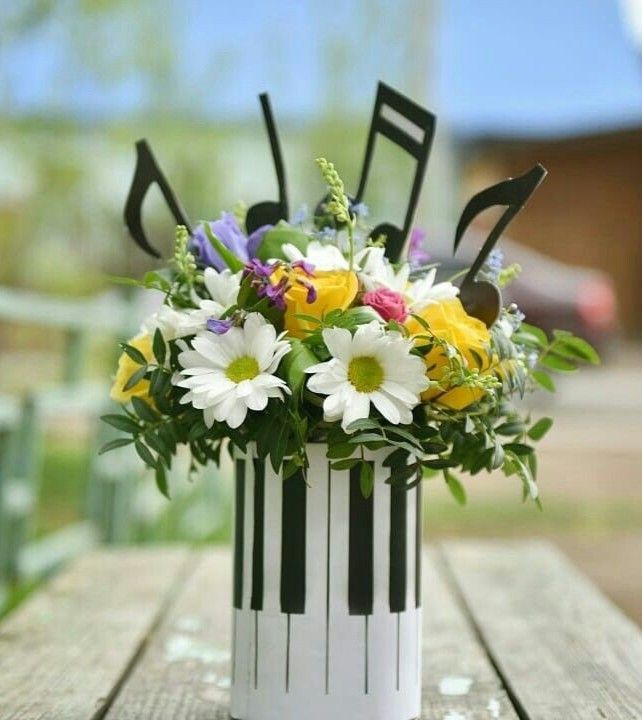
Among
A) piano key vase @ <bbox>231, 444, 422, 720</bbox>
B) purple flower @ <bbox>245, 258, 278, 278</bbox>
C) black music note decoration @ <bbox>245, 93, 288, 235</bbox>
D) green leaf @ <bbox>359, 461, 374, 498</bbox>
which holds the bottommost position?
piano key vase @ <bbox>231, 444, 422, 720</bbox>

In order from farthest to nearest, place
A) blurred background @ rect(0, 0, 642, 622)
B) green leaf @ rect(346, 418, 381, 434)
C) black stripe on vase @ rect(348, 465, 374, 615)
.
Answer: blurred background @ rect(0, 0, 642, 622) → black stripe on vase @ rect(348, 465, 374, 615) → green leaf @ rect(346, 418, 381, 434)

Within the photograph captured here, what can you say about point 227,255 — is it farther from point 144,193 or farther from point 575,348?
point 575,348

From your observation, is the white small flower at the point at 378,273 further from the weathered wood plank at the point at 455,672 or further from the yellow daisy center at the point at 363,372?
the weathered wood plank at the point at 455,672

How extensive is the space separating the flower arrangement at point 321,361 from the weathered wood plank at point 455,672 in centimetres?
24

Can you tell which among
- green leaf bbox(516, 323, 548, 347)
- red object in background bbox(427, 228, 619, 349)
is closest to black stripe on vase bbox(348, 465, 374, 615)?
green leaf bbox(516, 323, 548, 347)

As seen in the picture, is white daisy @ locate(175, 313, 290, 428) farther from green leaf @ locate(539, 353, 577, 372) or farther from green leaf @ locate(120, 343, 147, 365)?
green leaf @ locate(539, 353, 577, 372)

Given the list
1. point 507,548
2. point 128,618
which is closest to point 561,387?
point 507,548

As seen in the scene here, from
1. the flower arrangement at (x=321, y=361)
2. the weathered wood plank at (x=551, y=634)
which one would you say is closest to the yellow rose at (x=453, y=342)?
the flower arrangement at (x=321, y=361)

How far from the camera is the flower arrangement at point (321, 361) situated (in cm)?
92

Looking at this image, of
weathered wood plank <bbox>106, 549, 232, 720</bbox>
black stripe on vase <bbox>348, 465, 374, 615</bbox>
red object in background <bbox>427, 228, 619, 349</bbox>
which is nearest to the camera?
black stripe on vase <bbox>348, 465, 374, 615</bbox>

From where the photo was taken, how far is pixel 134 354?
100 cm

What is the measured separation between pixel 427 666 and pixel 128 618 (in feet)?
1.38

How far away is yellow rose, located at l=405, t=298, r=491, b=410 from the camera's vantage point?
37.4 inches

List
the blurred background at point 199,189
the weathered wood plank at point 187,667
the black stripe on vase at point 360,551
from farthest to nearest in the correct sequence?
the blurred background at point 199,189
the weathered wood plank at point 187,667
the black stripe on vase at point 360,551
